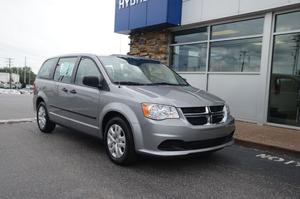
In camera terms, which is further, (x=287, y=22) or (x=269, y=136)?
(x=287, y=22)

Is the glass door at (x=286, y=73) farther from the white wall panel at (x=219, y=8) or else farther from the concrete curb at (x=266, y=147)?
the concrete curb at (x=266, y=147)

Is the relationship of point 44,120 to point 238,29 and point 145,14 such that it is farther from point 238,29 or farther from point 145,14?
point 238,29

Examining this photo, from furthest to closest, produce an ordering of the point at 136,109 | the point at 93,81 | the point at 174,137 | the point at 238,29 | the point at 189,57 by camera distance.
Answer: the point at 189,57
the point at 238,29
the point at 93,81
the point at 136,109
the point at 174,137

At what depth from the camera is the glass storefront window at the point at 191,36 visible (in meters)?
10.2

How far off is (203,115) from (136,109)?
97 centimetres

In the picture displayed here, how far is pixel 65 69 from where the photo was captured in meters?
6.33

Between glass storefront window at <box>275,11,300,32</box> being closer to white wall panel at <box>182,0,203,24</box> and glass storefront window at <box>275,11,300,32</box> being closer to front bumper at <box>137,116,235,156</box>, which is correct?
white wall panel at <box>182,0,203,24</box>

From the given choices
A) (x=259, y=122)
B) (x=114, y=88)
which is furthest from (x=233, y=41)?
(x=114, y=88)

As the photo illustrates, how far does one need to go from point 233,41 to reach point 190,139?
5.89 metres

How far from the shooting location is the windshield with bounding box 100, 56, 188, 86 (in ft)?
16.8

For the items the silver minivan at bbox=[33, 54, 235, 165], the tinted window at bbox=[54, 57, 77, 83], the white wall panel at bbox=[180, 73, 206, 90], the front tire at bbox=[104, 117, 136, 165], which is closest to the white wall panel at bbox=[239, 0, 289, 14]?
the white wall panel at bbox=[180, 73, 206, 90]

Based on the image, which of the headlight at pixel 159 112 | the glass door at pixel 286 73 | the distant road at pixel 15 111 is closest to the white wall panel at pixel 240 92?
the glass door at pixel 286 73

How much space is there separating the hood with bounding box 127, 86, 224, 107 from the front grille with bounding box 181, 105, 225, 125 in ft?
0.22

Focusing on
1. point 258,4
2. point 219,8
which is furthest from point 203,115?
point 219,8
